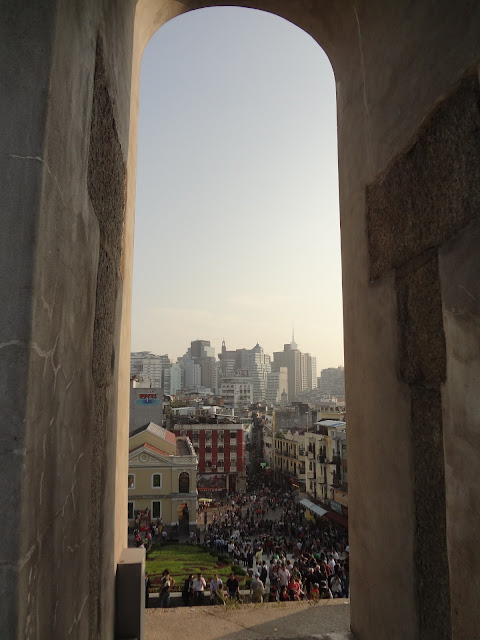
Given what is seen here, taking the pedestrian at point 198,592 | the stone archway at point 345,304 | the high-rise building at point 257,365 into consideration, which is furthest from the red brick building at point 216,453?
the high-rise building at point 257,365

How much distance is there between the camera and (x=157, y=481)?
30.3 metres

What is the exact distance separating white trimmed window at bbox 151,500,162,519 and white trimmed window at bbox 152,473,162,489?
896 millimetres

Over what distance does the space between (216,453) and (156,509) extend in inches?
590

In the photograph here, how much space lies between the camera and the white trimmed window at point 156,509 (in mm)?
30016

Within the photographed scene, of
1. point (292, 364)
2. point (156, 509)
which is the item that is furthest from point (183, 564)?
point (292, 364)

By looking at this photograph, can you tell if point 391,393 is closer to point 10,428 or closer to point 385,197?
point 385,197

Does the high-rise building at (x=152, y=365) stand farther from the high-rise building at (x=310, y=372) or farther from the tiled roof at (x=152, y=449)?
the tiled roof at (x=152, y=449)

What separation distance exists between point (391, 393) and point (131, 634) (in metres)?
1.76

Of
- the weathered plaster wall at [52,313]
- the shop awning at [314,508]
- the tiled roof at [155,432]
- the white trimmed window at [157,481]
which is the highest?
the weathered plaster wall at [52,313]

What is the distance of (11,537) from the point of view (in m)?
0.92

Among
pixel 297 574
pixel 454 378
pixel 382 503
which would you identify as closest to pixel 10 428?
pixel 454 378

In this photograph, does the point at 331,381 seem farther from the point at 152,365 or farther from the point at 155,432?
the point at 155,432

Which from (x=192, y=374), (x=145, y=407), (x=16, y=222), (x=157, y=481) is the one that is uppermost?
(x=192, y=374)

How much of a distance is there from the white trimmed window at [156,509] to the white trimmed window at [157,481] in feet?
2.94
